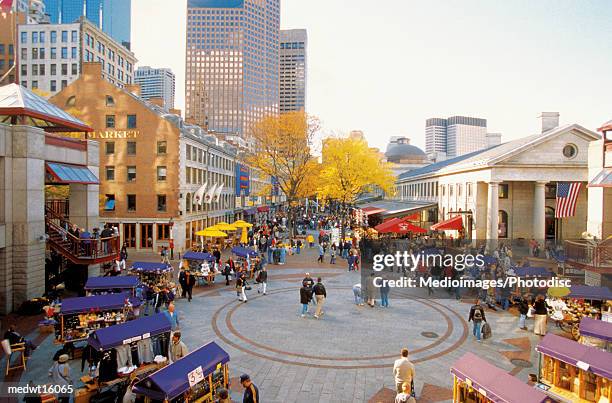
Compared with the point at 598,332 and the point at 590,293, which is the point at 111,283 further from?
the point at 590,293

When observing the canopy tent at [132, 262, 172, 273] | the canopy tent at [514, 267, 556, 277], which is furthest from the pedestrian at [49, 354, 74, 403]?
the canopy tent at [514, 267, 556, 277]

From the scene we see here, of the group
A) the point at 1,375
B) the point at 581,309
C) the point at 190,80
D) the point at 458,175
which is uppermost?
the point at 190,80

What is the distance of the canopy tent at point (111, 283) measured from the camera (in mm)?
16812

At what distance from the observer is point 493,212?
39.1 m

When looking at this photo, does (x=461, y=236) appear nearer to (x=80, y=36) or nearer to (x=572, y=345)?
(x=572, y=345)

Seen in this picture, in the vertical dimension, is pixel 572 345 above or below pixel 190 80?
below

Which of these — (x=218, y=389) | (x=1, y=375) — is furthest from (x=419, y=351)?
(x=1, y=375)

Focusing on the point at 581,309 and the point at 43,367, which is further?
the point at 581,309

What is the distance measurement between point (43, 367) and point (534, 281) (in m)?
20.9

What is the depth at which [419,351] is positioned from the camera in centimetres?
1425

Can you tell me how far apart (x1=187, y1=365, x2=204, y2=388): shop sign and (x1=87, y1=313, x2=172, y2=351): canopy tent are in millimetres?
2798

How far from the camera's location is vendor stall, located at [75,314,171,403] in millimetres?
10688

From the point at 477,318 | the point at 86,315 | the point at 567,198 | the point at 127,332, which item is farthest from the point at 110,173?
the point at 567,198

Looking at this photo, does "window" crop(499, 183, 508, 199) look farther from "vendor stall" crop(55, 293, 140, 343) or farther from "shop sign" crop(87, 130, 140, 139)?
"vendor stall" crop(55, 293, 140, 343)
